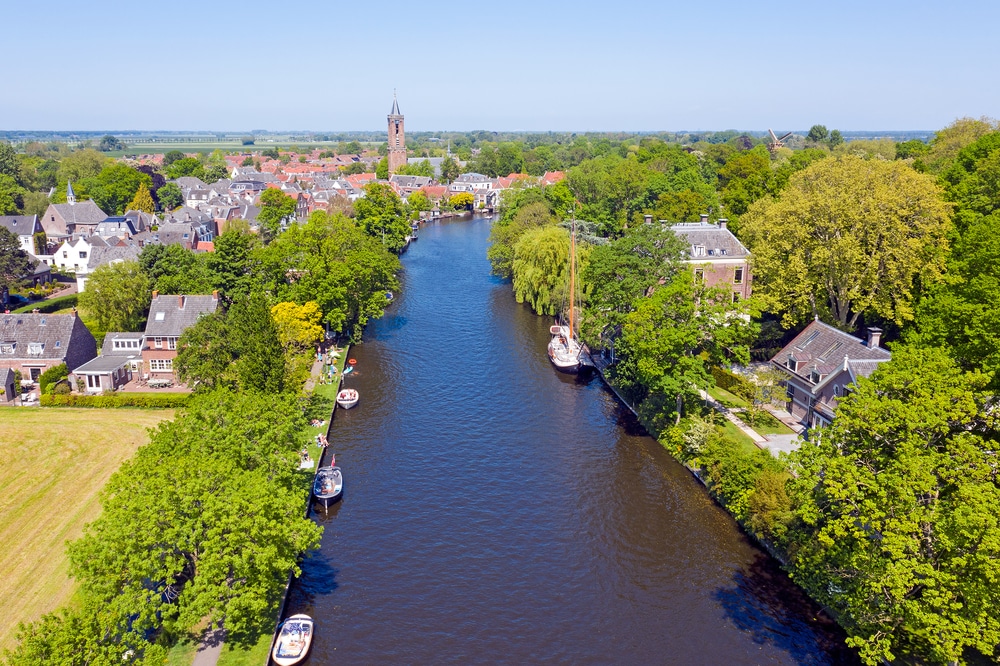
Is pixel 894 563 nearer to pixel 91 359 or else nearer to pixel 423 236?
pixel 91 359

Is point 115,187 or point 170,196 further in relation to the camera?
point 170,196

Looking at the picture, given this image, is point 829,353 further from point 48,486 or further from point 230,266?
point 230,266

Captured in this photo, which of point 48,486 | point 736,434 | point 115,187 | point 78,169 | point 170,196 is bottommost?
point 48,486

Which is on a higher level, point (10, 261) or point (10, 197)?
point (10, 197)

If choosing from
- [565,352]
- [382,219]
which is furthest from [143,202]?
[565,352]

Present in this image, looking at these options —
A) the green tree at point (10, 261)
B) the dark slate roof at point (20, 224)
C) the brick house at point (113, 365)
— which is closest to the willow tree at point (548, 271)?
the brick house at point (113, 365)

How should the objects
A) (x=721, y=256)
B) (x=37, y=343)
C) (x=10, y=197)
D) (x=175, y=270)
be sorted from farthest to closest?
1. (x=10, y=197)
2. (x=175, y=270)
3. (x=721, y=256)
4. (x=37, y=343)

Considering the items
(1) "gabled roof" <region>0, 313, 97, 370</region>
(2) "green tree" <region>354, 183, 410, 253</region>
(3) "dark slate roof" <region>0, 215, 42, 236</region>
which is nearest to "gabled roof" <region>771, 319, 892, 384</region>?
(1) "gabled roof" <region>0, 313, 97, 370</region>
